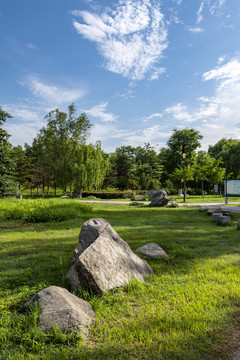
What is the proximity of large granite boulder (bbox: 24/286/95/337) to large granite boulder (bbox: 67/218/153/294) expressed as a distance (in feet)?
1.21

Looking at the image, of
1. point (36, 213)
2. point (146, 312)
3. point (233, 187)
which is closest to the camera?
point (146, 312)

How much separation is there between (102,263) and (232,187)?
15795 millimetres

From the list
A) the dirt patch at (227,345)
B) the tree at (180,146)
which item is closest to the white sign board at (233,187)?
the dirt patch at (227,345)

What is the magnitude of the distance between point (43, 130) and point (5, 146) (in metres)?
10.4

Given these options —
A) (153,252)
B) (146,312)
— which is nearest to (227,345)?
(146,312)

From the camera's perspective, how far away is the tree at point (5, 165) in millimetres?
17938

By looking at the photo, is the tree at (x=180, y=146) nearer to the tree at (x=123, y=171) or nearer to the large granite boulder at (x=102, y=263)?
the tree at (x=123, y=171)

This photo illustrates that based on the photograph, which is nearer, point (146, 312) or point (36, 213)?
point (146, 312)

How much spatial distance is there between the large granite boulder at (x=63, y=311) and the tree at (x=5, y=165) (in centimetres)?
1732

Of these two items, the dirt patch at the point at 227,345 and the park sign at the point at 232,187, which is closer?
the dirt patch at the point at 227,345

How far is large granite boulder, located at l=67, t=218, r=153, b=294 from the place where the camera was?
2.89 meters

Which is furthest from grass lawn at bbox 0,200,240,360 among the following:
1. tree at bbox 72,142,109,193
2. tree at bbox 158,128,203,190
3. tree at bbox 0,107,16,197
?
tree at bbox 158,128,203,190

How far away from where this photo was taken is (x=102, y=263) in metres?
3.03

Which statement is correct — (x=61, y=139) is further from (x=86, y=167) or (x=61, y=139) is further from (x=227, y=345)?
(x=227, y=345)
